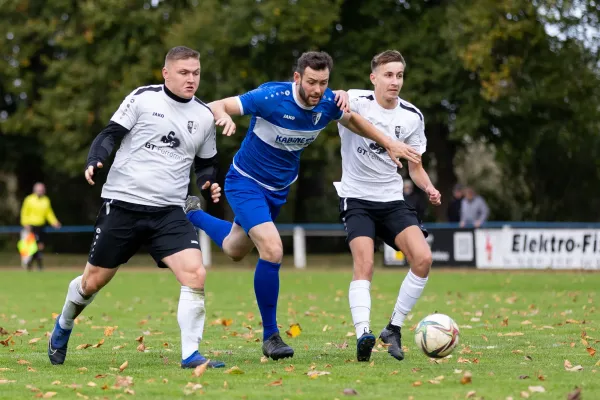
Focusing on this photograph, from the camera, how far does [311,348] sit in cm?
960

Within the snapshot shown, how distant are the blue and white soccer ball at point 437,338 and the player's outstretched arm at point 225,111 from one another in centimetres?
207

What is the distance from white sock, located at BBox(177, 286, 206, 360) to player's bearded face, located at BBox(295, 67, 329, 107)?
5.86 ft

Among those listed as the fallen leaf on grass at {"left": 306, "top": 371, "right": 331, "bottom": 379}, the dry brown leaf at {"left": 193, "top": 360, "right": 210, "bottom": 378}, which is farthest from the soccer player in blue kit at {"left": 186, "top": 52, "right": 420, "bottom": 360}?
the dry brown leaf at {"left": 193, "top": 360, "right": 210, "bottom": 378}

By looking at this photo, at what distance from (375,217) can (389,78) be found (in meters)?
1.16

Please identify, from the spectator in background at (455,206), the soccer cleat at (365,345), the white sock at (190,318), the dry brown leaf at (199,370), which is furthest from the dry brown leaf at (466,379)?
the spectator in background at (455,206)

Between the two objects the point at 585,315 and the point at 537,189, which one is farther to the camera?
the point at 537,189

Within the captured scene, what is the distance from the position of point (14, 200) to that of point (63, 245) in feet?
28.7

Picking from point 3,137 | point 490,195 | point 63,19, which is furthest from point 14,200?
point 490,195

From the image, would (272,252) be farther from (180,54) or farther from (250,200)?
(180,54)

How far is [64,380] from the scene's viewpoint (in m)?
7.43

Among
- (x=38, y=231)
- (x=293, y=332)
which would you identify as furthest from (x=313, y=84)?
(x=38, y=231)

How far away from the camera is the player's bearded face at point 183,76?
798cm

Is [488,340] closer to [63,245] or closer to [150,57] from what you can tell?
[150,57]

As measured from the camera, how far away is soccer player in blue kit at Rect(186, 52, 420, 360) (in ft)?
28.1
